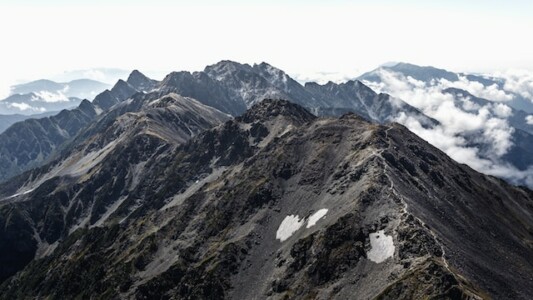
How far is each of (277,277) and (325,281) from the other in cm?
2149

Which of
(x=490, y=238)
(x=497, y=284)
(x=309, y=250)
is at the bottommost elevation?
(x=490, y=238)

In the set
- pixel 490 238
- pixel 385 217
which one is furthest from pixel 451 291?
pixel 490 238

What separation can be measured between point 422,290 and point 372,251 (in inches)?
1294

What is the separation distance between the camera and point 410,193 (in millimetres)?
198500

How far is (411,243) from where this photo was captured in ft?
512

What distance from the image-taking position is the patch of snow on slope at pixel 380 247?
16038cm

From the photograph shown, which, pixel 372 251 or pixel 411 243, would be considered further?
pixel 372 251

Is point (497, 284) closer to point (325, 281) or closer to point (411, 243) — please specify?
point (411, 243)

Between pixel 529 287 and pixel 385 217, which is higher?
pixel 385 217

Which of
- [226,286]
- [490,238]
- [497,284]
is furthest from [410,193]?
[226,286]

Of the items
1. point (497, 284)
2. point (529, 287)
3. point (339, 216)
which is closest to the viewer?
point (497, 284)

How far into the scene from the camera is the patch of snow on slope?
16038 cm

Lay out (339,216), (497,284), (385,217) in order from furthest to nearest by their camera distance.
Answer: (339,216) < (385,217) < (497,284)

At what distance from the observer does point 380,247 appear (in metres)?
165
